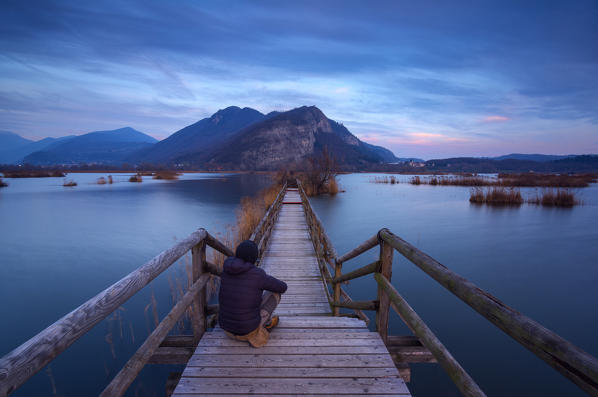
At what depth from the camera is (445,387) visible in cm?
512

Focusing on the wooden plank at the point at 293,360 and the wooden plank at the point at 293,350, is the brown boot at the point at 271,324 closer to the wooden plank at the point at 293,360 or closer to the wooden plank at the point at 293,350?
the wooden plank at the point at 293,350

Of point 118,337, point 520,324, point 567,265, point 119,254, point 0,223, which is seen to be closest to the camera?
point 520,324

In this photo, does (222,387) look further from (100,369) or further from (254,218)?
(254,218)

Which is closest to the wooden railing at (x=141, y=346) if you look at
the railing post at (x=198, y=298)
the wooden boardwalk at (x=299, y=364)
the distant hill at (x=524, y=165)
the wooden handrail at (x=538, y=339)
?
the railing post at (x=198, y=298)

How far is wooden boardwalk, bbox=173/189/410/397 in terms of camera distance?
213 centimetres

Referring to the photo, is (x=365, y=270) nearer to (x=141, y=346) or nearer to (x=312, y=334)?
(x=312, y=334)

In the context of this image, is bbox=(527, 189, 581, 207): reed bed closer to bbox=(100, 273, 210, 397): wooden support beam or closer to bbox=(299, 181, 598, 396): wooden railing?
bbox=(299, 181, 598, 396): wooden railing

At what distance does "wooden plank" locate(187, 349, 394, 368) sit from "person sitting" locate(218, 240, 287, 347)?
19 cm

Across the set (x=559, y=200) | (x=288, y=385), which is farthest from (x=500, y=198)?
(x=288, y=385)

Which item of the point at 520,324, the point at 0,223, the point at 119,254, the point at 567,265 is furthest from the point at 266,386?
the point at 0,223

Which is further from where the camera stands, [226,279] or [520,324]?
[226,279]

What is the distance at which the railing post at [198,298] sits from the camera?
272cm

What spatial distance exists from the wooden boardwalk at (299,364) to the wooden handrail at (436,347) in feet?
1.57

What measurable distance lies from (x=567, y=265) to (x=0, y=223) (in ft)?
101
